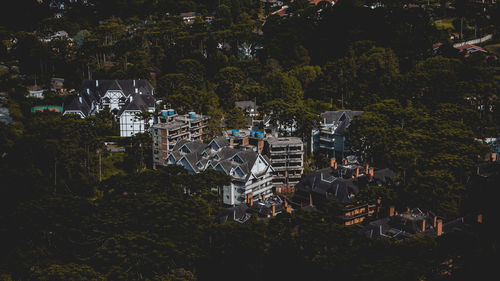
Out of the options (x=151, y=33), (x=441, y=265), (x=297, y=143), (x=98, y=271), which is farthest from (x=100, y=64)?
(x=441, y=265)

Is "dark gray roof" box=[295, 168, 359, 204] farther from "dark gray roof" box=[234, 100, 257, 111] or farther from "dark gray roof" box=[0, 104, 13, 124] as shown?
"dark gray roof" box=[0, 104, 13, 124]

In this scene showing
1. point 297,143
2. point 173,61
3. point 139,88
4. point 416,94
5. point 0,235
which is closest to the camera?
point 0,235

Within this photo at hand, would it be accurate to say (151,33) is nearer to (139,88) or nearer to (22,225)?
(139,88)

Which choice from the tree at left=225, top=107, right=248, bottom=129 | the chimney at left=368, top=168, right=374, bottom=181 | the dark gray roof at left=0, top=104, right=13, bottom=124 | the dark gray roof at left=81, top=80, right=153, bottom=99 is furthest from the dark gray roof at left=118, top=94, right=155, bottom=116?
the chimney at left=368, top=168, right=374, bottom=181

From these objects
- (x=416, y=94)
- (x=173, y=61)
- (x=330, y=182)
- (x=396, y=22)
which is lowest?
(x=330, y=182)

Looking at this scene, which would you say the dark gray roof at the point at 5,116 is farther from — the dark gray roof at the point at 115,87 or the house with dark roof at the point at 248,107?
the house with dark roof at the point at 248,107

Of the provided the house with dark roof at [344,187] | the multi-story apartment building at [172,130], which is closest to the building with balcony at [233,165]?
the multi-story apartment building at [172,130]

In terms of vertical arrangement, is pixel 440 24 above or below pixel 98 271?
above
